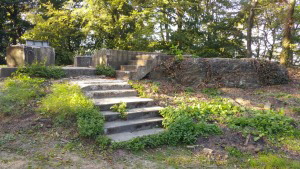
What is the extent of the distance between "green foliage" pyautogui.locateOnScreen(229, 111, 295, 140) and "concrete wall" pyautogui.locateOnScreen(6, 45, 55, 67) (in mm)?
5408

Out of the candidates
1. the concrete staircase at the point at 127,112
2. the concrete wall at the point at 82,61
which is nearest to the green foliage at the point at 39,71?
the concrete staircase at the point at 127,112

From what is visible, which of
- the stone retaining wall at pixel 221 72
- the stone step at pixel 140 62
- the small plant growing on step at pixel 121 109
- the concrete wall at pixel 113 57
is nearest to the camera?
the small plant growing on step at pixel 121 109

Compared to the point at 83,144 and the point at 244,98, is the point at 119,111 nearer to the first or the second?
the point at 83,144

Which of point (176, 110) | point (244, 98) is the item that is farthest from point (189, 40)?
point (176, 110)

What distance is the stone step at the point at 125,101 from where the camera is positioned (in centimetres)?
478

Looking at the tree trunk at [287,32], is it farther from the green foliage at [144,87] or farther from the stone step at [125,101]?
the stone step at [125,101]

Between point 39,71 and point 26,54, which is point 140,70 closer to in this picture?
point 39,71

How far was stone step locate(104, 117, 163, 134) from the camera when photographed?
4252mm

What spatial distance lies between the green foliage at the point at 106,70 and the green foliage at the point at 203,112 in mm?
2847

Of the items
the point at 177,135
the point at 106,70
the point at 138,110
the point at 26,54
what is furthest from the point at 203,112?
the point at 26,54

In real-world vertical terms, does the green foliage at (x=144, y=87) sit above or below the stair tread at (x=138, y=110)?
above

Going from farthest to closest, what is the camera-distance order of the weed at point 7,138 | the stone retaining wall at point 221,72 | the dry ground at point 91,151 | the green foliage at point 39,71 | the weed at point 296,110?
the stone retaining wall at point 221,72 < the green foliage at point 39,71 < the weed at point 296,110 < the weed at point 7,138 < the dry ground at point 91,151

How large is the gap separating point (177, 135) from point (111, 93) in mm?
2022

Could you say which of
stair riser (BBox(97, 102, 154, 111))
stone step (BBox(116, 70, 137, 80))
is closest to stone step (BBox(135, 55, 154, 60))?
stone step (BBox(116, 70, 137, 80))
